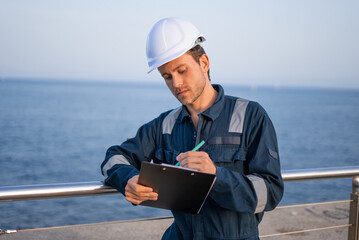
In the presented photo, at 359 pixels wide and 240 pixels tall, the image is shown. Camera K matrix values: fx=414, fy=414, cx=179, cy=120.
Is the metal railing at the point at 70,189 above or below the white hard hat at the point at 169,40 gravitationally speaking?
below

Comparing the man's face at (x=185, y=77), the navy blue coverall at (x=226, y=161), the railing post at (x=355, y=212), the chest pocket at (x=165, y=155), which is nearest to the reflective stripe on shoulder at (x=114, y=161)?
the navy blue coverall at (x=226, y=161)

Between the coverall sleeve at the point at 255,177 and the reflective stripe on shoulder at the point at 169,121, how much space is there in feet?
1.13

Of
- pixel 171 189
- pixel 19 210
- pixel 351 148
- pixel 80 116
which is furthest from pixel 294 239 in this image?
pixel 80 116

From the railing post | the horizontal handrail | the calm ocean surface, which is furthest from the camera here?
the calm ocean surface

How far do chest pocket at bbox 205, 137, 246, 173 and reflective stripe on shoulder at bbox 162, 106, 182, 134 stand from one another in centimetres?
26

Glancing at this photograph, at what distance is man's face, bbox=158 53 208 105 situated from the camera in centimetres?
169

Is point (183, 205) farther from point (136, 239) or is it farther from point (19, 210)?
point (19, 210)

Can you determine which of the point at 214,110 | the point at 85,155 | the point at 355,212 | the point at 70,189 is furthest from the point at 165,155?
the point at 85,155

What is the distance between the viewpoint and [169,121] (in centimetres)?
181

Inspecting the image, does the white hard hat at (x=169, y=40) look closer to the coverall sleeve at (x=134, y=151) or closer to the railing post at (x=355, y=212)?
the coverall sleeve at (x=134, y=151)

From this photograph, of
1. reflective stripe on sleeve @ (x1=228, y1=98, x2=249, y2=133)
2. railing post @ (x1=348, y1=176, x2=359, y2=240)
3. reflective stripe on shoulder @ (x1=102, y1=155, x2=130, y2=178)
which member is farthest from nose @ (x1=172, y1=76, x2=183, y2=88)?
railing post @ (x1=348, y1=176, x2=359, y2=240)

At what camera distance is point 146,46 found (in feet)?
5.91

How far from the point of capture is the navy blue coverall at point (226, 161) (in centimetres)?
145

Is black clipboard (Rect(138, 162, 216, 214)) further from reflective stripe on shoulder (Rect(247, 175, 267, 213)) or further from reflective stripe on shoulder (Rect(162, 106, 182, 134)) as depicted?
reflective stripe on shoulder (Rect(162, 106, 182, 134))
